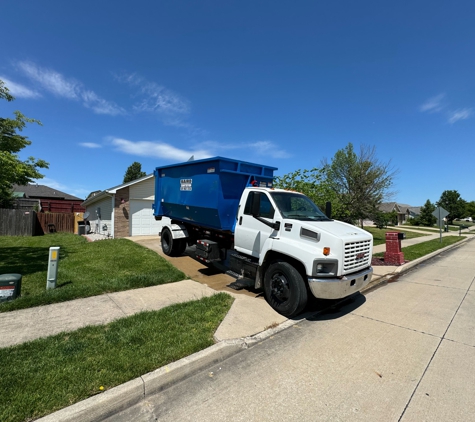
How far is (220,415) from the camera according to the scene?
2494 mm

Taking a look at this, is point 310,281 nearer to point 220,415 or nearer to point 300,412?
point 300,412

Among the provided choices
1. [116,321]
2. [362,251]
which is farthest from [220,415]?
[362,251]

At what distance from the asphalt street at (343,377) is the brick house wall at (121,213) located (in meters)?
13.7

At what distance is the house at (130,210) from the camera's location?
15.6 meters

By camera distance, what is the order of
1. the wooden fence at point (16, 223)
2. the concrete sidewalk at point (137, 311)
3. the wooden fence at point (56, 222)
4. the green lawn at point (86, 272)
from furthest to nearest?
the wooden fence at point (56, 222), the wooden fence at point (16, 223), the green lawn at point (86, 272), the concrete sidewalk at point (137, 311)

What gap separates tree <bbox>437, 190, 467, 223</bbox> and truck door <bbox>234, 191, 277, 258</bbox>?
80316mm

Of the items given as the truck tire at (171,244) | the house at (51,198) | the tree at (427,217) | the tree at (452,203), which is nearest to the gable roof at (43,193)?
the house at (51,198)

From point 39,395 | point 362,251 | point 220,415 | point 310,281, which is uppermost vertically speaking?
point 362,251

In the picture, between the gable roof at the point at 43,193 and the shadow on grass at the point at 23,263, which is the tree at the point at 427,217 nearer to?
the shadow on grass at the point at 23,263

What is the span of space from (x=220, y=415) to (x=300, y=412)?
2.53ft

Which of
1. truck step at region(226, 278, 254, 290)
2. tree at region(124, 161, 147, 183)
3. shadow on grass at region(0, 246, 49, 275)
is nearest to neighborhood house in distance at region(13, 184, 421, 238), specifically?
shadow on grass at region(0, 246, 49, 275)

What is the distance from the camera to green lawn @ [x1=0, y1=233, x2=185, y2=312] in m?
5.18

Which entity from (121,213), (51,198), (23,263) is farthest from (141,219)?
(51,198)

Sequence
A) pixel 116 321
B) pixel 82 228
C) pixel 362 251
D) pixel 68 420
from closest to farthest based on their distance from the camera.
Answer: pixel 68 420 < pixel 116 321 < pixel 362 251 < pixel 82 228
